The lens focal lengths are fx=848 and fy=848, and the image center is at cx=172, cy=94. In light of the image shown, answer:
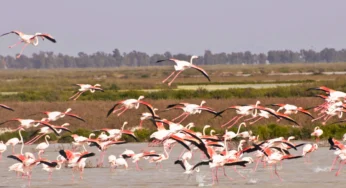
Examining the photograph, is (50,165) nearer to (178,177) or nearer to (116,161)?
(116,161)

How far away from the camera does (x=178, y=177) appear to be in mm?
18391

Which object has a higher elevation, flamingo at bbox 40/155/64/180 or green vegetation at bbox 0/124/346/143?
flamingo at bbox 40/155/64/180

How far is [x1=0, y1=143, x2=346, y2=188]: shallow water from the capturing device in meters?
17.2

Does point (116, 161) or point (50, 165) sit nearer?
point (50, 165)

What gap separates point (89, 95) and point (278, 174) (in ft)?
97.3

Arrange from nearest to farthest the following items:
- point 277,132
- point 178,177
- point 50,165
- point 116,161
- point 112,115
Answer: point 50,165 → point 178,177 → point 116,161 → point 277,132 → point 112,115

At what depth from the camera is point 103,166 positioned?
68.6 feet

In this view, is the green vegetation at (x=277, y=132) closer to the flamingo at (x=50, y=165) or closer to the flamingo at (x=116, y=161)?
the flamingo at (x=116, y=161)

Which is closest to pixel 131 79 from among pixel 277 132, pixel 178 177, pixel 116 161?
pixel 277 132

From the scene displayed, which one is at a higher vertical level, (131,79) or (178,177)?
(178,177)

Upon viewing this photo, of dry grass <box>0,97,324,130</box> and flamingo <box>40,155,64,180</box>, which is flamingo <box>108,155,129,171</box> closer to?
flamingo <box>40,155,64,180</box>

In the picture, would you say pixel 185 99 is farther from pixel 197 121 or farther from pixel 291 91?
pixel 197 121

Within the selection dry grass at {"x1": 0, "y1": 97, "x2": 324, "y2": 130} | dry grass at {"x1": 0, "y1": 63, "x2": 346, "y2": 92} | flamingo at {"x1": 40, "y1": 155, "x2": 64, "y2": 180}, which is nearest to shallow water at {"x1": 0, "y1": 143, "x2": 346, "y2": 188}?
flamingo at {"x1": 40, "y1": 155, "x2": 64, "y2": 180}

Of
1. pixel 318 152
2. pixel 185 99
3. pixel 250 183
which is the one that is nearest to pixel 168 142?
pixel 250 183
